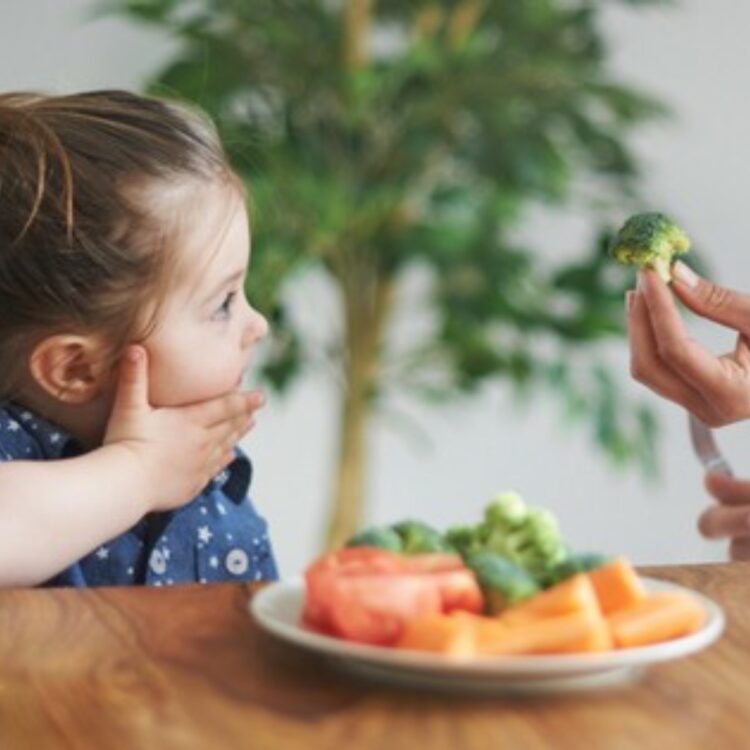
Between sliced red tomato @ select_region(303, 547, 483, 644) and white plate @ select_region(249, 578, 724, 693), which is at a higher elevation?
sliced red tomato @ select_region(303, 547, 483, 644)

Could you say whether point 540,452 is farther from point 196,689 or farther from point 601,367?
point 196,689

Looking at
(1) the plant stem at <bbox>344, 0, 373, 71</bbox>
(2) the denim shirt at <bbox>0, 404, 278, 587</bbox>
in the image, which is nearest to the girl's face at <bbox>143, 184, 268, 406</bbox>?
(2) the denim shirt at <bbox>0, 404, 278, 587</bbox>

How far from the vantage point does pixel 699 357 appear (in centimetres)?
144

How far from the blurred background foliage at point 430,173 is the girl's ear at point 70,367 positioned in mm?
1943

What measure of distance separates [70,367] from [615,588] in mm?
702

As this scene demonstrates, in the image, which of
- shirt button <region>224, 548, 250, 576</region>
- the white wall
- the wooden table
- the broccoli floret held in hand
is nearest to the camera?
Result: the wooden table

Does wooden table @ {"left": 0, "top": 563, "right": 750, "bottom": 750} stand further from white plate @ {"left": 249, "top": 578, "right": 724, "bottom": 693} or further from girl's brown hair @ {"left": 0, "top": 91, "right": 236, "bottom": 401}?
girl's brown hair @ {"left": 0, "top": 91, "right": 236, "bottom": 401}

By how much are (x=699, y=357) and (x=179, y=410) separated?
0.43m

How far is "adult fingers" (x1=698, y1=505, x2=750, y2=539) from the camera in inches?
61.9

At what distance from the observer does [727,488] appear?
1.61m

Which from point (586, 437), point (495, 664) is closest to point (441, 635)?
point (495, 664)

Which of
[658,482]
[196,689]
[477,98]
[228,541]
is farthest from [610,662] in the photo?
[658,482]

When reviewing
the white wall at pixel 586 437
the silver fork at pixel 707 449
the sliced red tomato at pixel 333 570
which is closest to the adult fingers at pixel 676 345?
the silver fork at pixel 707 449

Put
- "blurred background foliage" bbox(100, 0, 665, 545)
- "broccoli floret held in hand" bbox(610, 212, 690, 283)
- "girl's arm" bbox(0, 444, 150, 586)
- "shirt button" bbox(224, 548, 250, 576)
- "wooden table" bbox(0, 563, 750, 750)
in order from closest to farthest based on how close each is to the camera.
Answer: "wooden table" bbox(0, 563, 750, 750)
"girl's arm" bbox(0, 444, 150, 586)
"broccoli floret held in hand" bbox(610, 212, 690, 283)
"shirt button" bbox(224, 548, 250, 576)
"blurred background foliage" bbox(100, 0, 665, 545)
